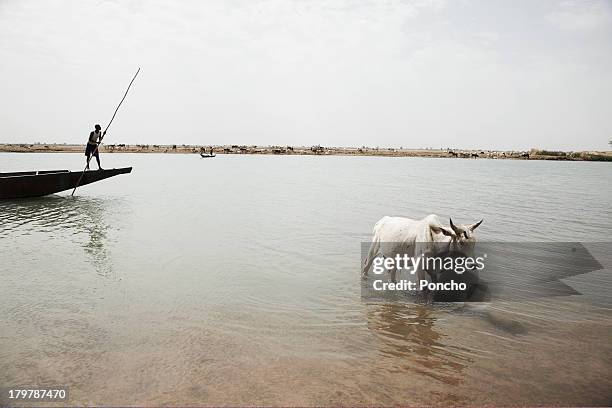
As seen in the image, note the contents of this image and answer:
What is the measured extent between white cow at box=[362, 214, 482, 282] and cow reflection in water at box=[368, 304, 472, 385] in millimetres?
800

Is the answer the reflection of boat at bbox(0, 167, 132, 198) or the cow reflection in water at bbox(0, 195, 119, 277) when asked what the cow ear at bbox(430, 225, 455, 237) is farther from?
the reflection of boat at bbox(0, 167, 132, 198)

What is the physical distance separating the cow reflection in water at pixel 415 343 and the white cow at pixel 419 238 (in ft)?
2.63

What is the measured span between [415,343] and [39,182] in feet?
66.0

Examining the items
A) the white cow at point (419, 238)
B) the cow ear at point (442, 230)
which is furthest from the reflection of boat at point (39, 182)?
the cow ear at point (442, 230)

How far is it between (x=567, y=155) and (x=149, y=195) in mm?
125010

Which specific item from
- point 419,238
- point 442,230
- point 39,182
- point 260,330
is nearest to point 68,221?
point 39,182

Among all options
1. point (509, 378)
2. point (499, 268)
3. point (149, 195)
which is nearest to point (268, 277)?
point (509, 378)

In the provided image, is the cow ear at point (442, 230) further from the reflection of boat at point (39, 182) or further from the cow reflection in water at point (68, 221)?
the reflection of boat at point (39, 182)

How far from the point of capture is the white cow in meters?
6.24

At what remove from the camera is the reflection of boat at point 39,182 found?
57.8ft

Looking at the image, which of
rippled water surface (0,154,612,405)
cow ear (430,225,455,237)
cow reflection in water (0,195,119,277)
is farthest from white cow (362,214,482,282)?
cow reflection in water (0,195,119,277)

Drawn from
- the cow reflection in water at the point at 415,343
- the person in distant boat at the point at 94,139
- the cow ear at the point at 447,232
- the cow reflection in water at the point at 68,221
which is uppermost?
the person in distant boat at the point at 94,139

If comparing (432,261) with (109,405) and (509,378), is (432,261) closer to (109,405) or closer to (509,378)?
(509,378)

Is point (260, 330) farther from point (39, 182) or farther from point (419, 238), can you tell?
point (39, 182)
